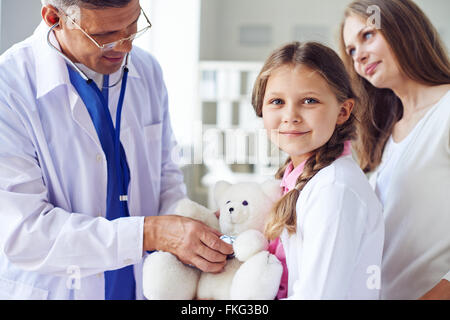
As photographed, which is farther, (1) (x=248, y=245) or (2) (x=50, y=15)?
(2) (x=50, y=15)

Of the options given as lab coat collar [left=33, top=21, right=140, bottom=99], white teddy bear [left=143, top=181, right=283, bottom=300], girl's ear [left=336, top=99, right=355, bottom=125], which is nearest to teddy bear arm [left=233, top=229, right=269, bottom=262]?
white teddy bear [left=143, top=181, right=283, bottom=300]

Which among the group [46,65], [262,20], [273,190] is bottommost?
[273,190]

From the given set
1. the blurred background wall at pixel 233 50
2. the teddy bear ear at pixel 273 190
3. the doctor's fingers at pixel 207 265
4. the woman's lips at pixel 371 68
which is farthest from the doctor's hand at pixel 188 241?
the blurred background wall at pixel 233 50

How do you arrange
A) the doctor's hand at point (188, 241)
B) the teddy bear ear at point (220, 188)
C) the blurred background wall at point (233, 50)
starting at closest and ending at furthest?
the doctor's hand at point (188, 241)
the teddy bear ear at point (220, 188)
the blurred background wall at point (233, 50)

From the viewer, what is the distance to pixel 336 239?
0.61 m

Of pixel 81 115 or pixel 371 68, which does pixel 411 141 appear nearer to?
pixel 371 68

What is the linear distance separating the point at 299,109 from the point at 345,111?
0.38ft

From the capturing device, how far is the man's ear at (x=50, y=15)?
789 mm

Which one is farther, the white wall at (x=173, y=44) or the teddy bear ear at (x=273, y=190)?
the white wall at (x=173, y=44)

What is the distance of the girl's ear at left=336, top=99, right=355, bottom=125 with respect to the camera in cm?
75

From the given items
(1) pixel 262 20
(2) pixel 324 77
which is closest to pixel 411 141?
(2) pixel 324 77

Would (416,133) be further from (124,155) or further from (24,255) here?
(24,255)

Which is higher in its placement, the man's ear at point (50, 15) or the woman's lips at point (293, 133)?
the man's ear at point (50, 15)

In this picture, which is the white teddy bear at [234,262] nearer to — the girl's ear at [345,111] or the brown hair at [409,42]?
the girl's ear at [345,111]
